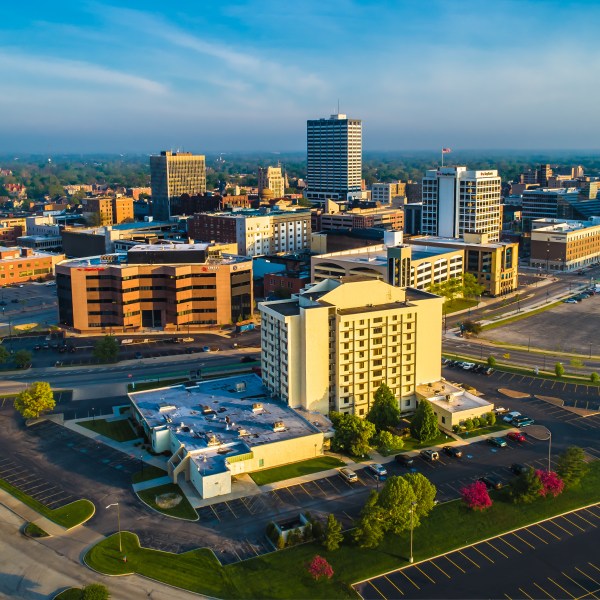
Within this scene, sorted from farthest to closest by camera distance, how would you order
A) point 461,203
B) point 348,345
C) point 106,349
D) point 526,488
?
point 461,203
point 106,349
point 348,345
point 526,488

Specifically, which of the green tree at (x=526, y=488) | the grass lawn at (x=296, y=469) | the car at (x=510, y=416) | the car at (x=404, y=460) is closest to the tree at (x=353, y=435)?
the grass lawn at (x=296, y=469)

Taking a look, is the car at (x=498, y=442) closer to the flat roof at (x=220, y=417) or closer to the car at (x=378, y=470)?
the car at (x=378, y=470)

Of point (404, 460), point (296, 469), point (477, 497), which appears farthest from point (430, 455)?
point (296, 469)

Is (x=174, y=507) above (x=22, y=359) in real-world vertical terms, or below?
A: below

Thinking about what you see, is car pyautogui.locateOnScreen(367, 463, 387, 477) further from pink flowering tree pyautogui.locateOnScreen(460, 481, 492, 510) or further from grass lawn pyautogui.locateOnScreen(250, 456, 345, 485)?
pink flowering tree pyautogui.locateOnScreen(460, 481, 492, 510)

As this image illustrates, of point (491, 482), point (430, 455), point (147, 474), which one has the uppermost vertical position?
point (430, 455)

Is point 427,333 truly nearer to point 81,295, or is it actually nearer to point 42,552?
point 42,552

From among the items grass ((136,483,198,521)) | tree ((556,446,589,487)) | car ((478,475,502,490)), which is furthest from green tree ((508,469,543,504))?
grass ((136,483,198,521))

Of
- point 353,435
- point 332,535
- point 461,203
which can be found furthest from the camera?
point 461,203

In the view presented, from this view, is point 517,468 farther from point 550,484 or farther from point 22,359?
point 22,359
